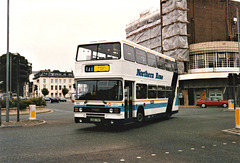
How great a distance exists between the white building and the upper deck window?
109 metres

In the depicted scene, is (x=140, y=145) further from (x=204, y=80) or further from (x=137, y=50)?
(x=204, y=80)

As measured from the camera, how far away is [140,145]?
828 centimetres

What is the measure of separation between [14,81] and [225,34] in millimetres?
38584

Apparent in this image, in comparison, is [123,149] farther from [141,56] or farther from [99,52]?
[141,56]

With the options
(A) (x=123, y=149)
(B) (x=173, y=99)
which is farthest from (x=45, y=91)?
(A) (x=123, y=149)

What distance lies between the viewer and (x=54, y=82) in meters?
121

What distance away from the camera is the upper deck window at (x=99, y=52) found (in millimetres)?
11555

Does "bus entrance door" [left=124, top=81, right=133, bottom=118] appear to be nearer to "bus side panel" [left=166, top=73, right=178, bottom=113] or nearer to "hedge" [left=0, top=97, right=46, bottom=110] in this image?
"bus side panel" [left=166, top=73, right=178, bottom=113]

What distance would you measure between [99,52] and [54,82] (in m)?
113

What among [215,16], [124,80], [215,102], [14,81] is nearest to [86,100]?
[124,80]

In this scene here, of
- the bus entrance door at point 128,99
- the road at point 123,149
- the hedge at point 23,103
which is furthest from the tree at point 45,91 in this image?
the road at point 123,149

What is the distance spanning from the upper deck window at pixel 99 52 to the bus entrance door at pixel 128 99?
149cm

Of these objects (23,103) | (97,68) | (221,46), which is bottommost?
(23,103)

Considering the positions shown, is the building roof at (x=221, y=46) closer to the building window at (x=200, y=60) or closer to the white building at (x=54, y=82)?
the building window at (x=200, y=60)
